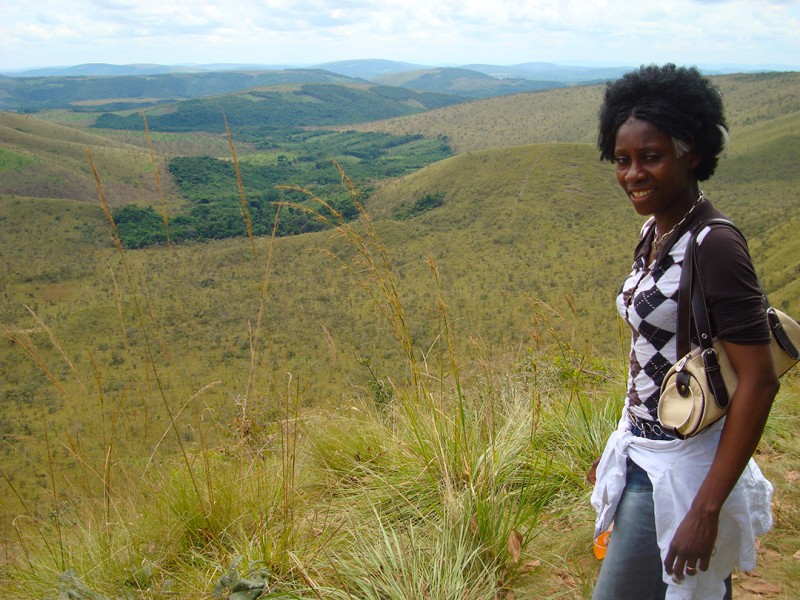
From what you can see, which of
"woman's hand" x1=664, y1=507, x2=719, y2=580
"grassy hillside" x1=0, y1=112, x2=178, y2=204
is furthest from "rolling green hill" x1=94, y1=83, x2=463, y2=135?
"woman's hand" x1=664, y1=507, x2=719, y2=580

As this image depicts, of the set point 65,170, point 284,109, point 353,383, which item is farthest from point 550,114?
point 353,383

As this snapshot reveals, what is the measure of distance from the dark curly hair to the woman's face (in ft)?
0.07

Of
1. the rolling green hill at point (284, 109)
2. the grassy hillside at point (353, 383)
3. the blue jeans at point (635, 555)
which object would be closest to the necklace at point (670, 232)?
the blue jeans at point (635, 555)

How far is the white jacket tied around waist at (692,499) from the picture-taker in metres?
1.33

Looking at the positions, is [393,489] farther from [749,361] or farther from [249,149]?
[249,149]

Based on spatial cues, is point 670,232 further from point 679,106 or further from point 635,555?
point 635,555

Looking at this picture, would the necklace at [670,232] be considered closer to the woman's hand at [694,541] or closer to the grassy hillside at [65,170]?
the woman's hand at [694,541]

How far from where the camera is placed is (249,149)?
9712 centimetres

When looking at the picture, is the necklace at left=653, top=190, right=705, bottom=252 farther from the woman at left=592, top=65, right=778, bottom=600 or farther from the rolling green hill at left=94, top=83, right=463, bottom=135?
the rolling green hill at left=94, top=83, right=463, bottom=135

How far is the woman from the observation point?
1224 mm

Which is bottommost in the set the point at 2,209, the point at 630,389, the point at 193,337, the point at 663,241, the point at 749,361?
the point at 193,337

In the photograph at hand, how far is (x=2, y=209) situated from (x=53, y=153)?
66.9 ft

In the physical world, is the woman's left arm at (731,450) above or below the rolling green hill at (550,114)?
below

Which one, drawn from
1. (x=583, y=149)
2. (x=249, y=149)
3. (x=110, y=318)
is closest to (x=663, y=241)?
(x=110, y=318)
